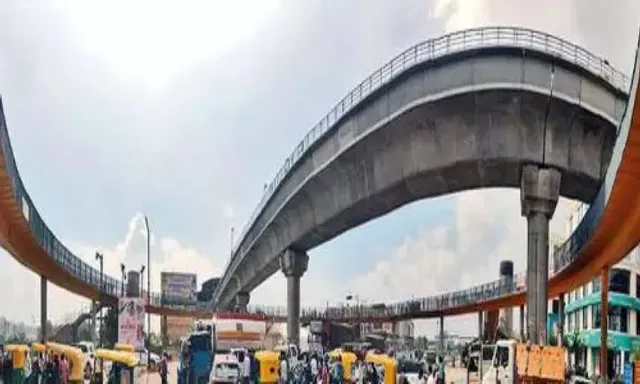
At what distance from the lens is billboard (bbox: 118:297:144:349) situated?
174 feet

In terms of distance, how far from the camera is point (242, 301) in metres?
106

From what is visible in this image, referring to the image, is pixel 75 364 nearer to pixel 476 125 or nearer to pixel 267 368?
pixel 267 368

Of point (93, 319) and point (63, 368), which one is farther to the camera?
point (93, 319)

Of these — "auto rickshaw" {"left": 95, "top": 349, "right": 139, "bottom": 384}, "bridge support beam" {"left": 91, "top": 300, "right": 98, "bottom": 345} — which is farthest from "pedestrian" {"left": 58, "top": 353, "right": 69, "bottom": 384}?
"bridge support beam" {"left": 91, "top": 300, "right": 98, "bottom": 345}

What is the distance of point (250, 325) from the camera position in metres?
49.1

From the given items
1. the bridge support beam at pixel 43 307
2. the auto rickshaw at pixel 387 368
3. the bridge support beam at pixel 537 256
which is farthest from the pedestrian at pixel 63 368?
the bridge support beam at pixel 43 307

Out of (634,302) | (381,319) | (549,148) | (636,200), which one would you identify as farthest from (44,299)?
(381,319)

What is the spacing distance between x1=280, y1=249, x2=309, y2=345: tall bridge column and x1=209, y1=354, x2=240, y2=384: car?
85.2 ft

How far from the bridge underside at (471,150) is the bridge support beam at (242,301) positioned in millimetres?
56283

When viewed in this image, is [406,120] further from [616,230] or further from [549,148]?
[616,230]

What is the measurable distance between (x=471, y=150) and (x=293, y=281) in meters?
31.7

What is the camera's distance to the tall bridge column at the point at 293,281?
65.9 m

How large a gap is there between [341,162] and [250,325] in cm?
894

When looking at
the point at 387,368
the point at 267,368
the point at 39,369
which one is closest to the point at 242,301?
the point at 39,369
